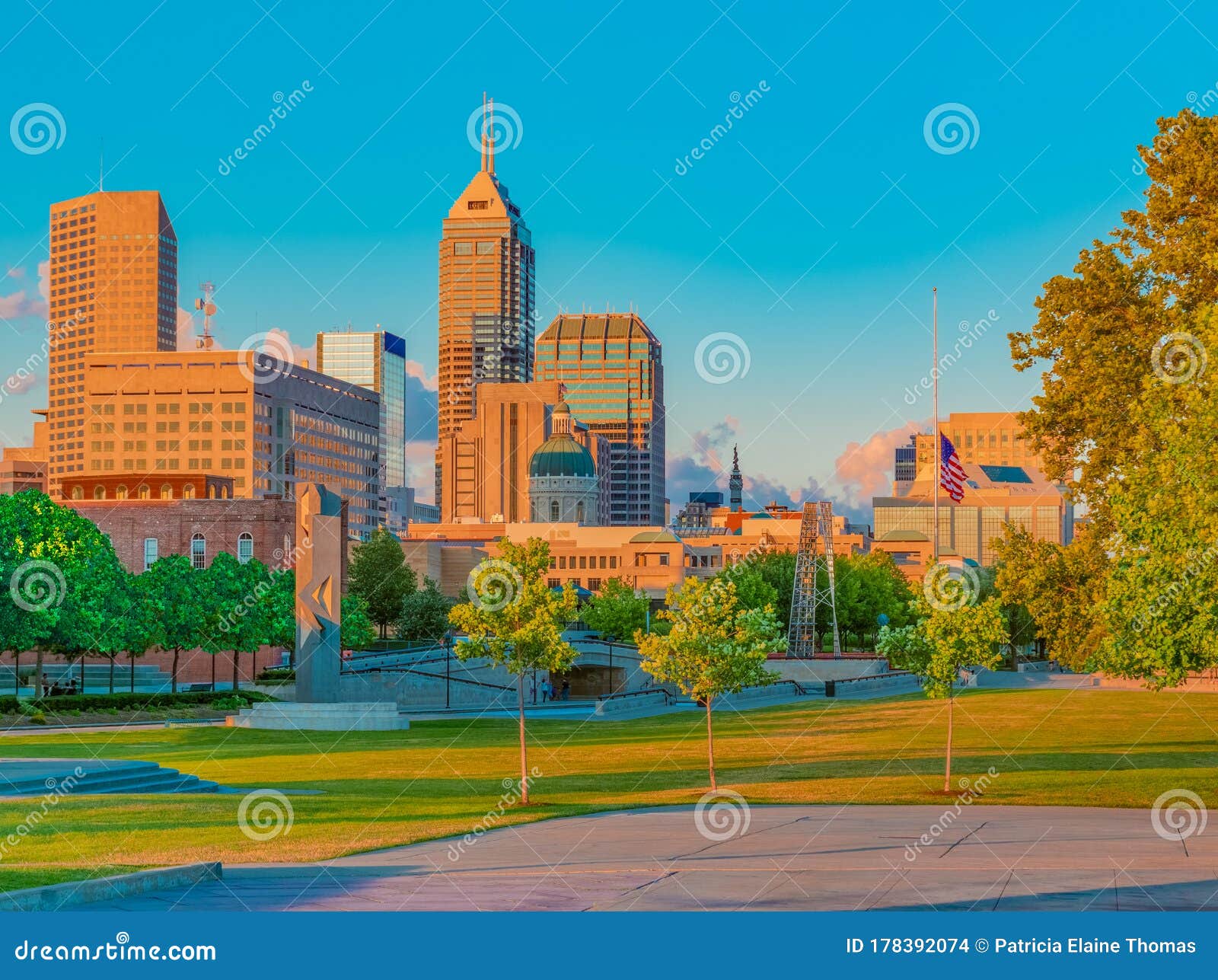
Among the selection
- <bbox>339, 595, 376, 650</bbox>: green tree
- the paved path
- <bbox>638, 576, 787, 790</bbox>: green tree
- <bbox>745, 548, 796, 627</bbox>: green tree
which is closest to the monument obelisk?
<bbox>339, 595, 376, 650</bbox>: green tree

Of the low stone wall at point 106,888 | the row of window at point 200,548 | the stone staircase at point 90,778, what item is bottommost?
the stone staircase at point 90,778

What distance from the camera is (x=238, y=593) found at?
8119cm

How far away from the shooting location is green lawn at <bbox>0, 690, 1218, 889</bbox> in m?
24.0

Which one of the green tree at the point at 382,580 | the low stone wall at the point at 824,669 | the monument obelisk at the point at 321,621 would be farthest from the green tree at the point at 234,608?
the green tree at the point at 382,580

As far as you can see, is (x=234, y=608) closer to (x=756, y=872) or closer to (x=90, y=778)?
(x=90, y=778)

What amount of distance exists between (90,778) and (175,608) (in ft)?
155

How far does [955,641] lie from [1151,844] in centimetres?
1011

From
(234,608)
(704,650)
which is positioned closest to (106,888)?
(704,650)

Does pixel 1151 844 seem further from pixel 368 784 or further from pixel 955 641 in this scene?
pixel 368 784

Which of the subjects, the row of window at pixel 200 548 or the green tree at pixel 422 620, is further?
the green tree at pixel 422 620

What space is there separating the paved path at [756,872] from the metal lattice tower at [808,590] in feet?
264

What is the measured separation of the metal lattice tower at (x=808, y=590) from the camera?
110 metres

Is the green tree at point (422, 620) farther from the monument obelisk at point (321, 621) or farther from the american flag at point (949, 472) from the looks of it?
A: the monument obelisk at point (321, 621)


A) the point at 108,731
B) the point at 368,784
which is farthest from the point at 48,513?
the point at 368,784
